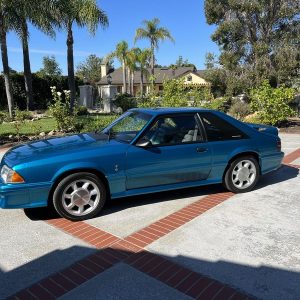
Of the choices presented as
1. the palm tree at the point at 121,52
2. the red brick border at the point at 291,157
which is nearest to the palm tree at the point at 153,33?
the palm tree at the point at 121,52

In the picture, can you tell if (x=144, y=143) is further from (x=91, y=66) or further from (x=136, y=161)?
(x=91, y=66)

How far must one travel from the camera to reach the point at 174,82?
526 inches

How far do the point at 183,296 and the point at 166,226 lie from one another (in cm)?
152

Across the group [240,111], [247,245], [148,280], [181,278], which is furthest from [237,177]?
[240,111]

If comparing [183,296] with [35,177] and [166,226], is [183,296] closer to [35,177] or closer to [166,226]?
[166,226]

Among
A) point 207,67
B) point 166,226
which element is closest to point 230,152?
point 166,226

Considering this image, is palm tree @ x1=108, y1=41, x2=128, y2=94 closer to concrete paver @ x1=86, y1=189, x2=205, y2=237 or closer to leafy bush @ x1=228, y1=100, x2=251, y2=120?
leafy bush @ x1=228, y1=100, x2=251, y2=120

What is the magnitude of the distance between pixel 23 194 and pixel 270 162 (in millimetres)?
4034

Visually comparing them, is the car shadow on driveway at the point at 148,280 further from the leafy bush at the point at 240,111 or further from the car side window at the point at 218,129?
the leafy bush at the point at 240,111

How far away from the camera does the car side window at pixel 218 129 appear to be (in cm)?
569

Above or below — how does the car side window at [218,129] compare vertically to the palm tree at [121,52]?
below

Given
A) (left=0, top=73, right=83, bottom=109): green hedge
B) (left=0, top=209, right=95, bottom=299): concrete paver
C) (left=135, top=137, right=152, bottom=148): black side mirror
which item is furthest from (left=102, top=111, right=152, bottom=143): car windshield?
(left=0, top=73, right=83, bottom=109): green hedge

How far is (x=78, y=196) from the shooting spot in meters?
4.79

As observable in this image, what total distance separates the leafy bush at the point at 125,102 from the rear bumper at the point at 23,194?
18981 millimetres
